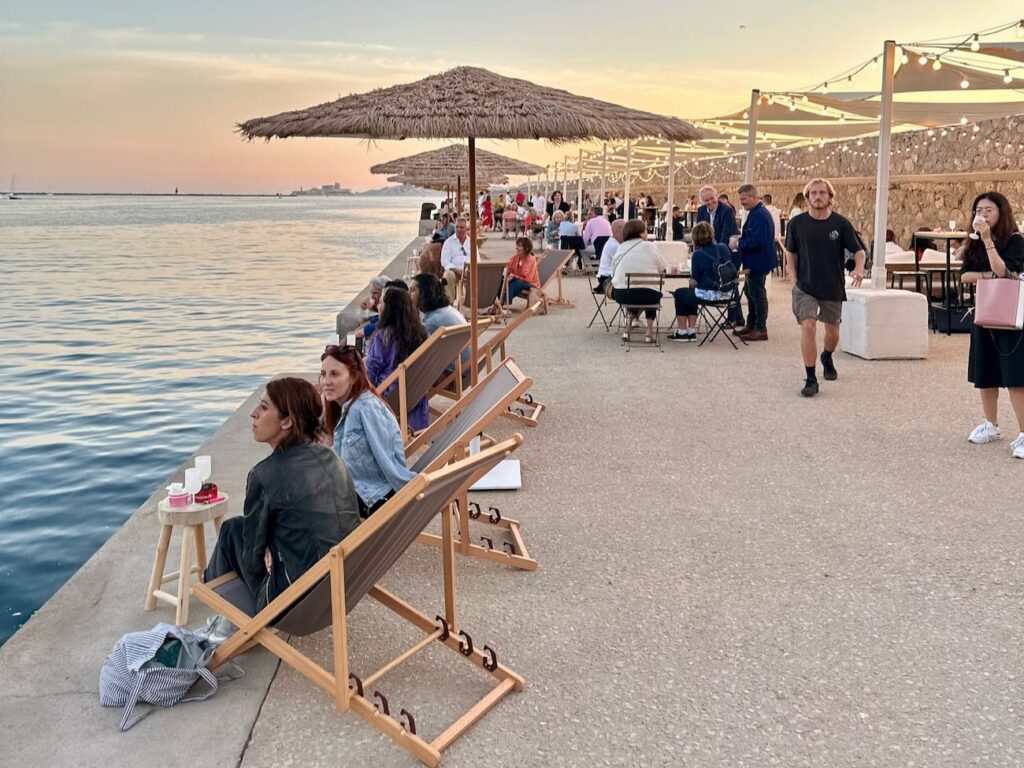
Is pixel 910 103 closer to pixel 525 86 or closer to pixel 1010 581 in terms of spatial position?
pixel 525 86

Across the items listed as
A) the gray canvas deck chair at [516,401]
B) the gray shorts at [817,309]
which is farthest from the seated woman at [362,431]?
the gray shorts at [817,309]

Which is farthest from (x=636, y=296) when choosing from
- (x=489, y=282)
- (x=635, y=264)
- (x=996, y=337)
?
(x=996, y=337)

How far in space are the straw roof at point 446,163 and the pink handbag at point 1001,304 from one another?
9.78 meters

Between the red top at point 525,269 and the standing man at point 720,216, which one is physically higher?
the standing man at point 720,216

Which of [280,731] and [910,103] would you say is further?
[910,103]

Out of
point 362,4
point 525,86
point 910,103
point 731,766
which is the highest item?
point 362,4

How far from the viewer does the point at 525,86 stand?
5168 millimetres

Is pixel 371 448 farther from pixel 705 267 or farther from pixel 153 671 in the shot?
pixel 705 267

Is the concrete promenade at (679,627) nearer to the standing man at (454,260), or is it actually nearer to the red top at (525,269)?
the standing man at (454,260)

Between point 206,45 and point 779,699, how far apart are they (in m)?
45.7

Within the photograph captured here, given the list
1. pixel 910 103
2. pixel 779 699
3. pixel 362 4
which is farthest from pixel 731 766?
pixel 362 4

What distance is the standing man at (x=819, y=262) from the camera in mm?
6867

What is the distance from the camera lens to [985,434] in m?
5.51

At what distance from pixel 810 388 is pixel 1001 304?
1859mm
